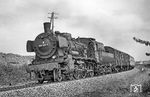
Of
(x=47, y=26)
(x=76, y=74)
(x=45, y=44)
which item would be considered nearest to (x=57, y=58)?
(x=45, y=44)

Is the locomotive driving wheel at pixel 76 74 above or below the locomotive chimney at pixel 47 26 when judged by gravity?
below

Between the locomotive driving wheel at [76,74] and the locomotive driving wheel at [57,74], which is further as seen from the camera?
the locomotive driving wheel at [76,74]

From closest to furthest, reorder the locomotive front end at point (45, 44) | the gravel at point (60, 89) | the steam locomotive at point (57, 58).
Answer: the gravel at point (60, 89), the steam locomotive at point (57, 58), the locomotive front end at point (45, 44)

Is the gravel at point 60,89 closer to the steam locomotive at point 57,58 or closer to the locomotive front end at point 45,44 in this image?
the steam locomotive at point 57,58

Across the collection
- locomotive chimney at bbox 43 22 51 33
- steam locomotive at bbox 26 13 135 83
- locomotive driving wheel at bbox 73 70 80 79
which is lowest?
locomotive driving wheel at bbox 73 70 80 79

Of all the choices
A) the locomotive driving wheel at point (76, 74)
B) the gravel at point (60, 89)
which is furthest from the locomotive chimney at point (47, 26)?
the gravel at point (60, 89)

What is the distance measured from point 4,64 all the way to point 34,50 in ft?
25.8

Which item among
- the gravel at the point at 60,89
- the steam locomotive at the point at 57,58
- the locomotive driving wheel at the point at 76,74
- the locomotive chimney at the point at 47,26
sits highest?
the locomotive chimney at the point at 47,26

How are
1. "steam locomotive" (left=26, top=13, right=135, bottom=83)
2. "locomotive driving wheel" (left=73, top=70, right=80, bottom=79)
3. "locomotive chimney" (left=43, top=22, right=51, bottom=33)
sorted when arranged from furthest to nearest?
1. "locomotive driving wheel" (left=73, top=70, right=80, bottom=79)
2. "locomotive chimney" (left=43, top=22, right=51, bottom=33)
3. "steam locomotive" (left=26, top=13, right=135, bottom=83)

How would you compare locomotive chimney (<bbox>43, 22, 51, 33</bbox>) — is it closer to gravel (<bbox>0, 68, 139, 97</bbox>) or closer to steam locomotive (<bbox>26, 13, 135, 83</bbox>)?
steam locomotive (<bbox>26, 13, 135, 83</bbox>)

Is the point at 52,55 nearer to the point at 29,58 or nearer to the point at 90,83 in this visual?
the point at 90,83

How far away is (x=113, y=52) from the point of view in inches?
1134

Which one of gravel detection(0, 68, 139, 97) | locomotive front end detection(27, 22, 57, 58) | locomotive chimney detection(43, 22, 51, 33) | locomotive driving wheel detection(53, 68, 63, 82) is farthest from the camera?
locomotive chimney detection(43, 22, 51, 33)

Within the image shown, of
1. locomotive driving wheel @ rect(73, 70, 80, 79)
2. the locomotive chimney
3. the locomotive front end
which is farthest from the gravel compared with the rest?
the locomotive chimney
